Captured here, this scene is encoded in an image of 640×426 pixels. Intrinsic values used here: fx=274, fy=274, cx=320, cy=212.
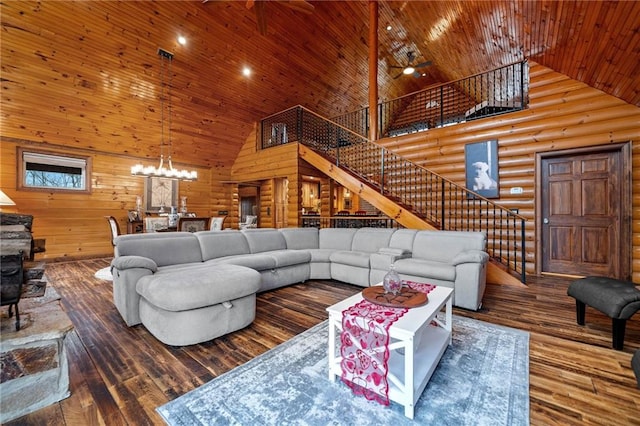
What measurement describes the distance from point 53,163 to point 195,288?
243 inches

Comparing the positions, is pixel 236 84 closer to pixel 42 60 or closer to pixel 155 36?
pixel 155 36

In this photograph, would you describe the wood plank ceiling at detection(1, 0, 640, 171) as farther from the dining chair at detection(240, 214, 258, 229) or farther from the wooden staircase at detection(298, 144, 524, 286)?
the wooden staircase at detection(298, 144, 524, 286)

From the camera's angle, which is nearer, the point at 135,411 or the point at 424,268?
the point at 135,411

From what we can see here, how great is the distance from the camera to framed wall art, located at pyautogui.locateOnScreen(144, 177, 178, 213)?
7.30 m

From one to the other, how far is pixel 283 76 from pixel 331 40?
149 cm

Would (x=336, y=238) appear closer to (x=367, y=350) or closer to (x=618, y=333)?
(x=367, y=350)

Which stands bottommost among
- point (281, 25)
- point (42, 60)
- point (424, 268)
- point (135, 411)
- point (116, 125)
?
point (135, 411)

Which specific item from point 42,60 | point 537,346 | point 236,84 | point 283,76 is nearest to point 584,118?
point 537,346

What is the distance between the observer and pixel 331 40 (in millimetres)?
6898

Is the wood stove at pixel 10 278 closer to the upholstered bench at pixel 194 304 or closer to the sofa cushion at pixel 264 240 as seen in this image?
the upholstered bench at pixel 194 304

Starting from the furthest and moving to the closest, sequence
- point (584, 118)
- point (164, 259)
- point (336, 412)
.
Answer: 1. point (584, 118)
2. point (164, 259)
3. point (336, 412)

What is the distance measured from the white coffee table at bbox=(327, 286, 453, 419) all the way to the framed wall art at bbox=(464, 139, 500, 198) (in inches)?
144

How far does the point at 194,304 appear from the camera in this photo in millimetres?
2238

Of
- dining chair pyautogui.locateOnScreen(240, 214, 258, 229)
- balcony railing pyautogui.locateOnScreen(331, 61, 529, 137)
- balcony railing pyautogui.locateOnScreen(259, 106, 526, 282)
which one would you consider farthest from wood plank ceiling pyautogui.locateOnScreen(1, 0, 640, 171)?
dining chair pyautogui.locateOnScreen(240, 214, 258, 229)
